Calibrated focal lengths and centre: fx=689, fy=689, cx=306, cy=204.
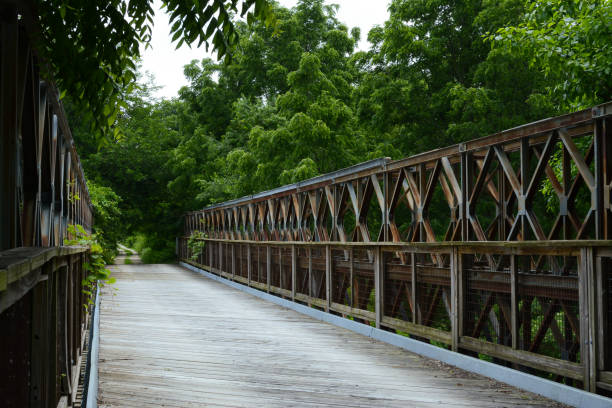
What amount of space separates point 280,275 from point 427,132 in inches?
501

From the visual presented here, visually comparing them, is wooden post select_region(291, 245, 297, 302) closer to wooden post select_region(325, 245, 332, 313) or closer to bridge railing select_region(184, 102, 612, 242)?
bridge railing select_region(184, 102, 612, 242)

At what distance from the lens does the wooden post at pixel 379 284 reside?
9383 millimetres

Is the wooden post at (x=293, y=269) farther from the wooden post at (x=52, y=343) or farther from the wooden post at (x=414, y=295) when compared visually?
the wooden post at (x=52, y=343)

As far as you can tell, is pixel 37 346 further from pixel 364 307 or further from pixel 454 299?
pixel 364 307

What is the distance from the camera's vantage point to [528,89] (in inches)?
926

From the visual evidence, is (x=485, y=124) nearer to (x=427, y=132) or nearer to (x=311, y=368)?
(x=427, y=132)

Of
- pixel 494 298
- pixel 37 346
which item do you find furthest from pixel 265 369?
pixel 37 346

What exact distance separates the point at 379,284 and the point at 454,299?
6.86ft

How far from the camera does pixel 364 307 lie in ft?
33.2

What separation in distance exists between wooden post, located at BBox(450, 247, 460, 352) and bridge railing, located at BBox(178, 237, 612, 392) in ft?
0.04

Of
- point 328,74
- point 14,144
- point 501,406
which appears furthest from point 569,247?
point 328,74

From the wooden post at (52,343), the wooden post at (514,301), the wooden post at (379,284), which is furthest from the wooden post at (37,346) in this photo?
the wooden post at (379,284)

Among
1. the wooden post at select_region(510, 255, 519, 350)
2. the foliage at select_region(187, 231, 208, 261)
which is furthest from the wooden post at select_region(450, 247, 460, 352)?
the foliage at select_region(187, 231, 208, 261)

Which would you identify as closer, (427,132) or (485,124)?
(485,124)
